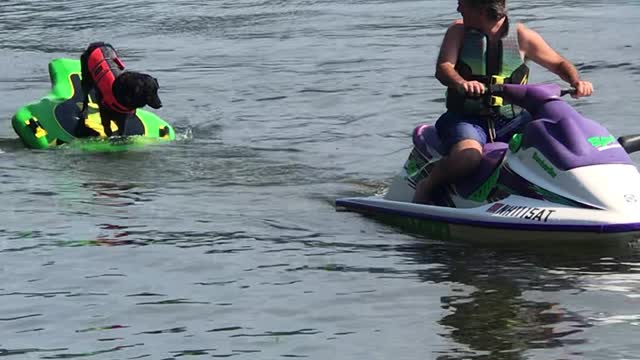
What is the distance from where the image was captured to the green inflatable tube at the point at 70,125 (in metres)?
13.0

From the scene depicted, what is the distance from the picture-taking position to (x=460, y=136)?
28.3ft

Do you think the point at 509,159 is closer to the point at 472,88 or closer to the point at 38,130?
the point at 472,88

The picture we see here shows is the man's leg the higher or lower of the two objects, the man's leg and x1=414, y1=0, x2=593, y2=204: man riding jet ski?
the lower

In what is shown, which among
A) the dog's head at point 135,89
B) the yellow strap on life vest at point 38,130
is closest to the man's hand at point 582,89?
the dog's head at point 135,89

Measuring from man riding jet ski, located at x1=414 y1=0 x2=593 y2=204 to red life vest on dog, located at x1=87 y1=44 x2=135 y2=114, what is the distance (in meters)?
4.66

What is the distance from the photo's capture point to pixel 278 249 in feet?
28.9

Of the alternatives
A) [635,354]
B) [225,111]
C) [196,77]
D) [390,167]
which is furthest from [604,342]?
[196,77]

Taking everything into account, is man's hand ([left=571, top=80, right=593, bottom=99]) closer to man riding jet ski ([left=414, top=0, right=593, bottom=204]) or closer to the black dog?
man riding jet ski ([left=414, top=0, right=593, bottom=204])

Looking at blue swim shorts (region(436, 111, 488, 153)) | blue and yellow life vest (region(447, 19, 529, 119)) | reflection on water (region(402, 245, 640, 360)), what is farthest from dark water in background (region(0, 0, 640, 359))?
blue and yellow life vest (region(447, 19, 529, 119))

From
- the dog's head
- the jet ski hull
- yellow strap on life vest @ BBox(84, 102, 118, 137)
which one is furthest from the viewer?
yellow strap on life vest @ BBox(84, 102, 118, 137)

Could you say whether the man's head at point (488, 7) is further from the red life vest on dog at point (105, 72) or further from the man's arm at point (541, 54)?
the red life vest on dog at point (105, 72)

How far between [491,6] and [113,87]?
502cm

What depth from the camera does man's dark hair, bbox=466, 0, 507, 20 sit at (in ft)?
28.3

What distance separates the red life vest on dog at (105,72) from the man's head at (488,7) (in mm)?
4908
